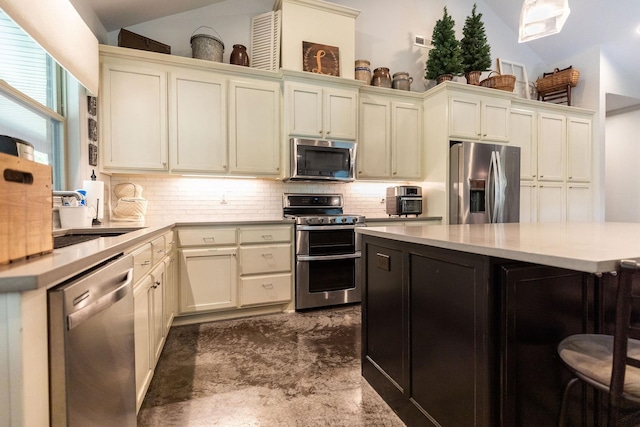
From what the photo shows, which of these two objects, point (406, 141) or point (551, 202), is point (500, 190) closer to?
point (406, 141)

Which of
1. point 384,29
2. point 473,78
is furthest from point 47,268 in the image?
point 384,29

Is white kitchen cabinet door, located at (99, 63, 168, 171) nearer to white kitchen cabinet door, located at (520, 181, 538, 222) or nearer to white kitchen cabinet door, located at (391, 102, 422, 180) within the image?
white kitchen cabinet door, located at (391, 102, 422, 180)

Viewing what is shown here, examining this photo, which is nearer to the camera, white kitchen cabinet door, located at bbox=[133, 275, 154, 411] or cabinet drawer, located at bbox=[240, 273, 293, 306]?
white kitchen cabinet door, located at bbox=[133, 275, 154, 411]

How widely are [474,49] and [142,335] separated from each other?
4797mm

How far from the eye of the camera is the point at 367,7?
4.13m

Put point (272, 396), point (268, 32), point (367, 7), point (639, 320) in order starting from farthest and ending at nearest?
point (367, 7), point (268, 32), point (272, 396), point (639, 320)

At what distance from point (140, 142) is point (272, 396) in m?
2.54

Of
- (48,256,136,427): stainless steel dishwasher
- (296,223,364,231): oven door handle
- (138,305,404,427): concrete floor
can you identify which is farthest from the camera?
(296,223,364,231): oven door handle

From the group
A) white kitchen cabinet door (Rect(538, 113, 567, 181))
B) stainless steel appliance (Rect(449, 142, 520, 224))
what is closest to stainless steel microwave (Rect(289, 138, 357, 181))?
stainless steel appliance (Rect(449, 142, 520, 224))

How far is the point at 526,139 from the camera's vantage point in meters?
4.25

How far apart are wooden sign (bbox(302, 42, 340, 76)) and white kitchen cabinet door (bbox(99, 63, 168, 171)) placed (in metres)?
1.50

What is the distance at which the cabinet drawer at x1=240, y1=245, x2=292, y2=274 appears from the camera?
2895mm

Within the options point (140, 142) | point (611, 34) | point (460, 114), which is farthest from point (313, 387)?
point (611, 34)

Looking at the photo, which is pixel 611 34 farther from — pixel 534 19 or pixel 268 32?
pixel 268 32
